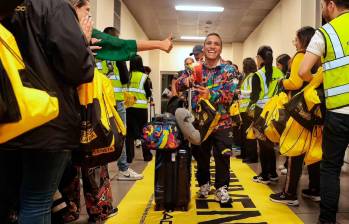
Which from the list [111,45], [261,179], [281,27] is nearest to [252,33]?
[281,27]

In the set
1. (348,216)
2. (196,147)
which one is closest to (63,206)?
(196,147)

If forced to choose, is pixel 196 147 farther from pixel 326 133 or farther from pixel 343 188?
pixel 343 188

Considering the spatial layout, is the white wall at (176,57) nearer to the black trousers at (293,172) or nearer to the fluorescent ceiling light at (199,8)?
the fluorescent ceiling light at (199,8)

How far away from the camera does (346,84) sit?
2230 millimetres

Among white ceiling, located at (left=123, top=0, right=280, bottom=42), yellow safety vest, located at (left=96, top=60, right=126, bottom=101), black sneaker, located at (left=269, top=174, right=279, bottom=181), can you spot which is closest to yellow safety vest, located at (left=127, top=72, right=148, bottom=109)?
yellow safety vest, located at (left=96, top=60, right=126, bottom=101)

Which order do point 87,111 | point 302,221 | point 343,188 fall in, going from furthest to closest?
point 343,188, point 302,221, point 87,111

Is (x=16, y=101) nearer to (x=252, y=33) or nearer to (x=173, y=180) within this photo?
(x=173, y=180)

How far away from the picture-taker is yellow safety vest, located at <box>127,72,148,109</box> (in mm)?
5156

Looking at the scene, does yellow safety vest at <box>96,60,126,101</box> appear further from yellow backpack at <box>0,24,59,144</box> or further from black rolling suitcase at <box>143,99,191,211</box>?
yellow backpack at <box>0,24,59,144</box>

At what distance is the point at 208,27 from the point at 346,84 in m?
9.23

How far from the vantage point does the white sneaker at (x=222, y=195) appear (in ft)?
9.77

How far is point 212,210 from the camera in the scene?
2881 millimetres

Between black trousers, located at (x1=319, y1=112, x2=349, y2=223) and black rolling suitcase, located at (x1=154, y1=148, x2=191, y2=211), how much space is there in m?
1.01

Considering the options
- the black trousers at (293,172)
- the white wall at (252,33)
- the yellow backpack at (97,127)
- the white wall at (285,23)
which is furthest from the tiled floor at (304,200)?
the white wall at (285,23)
